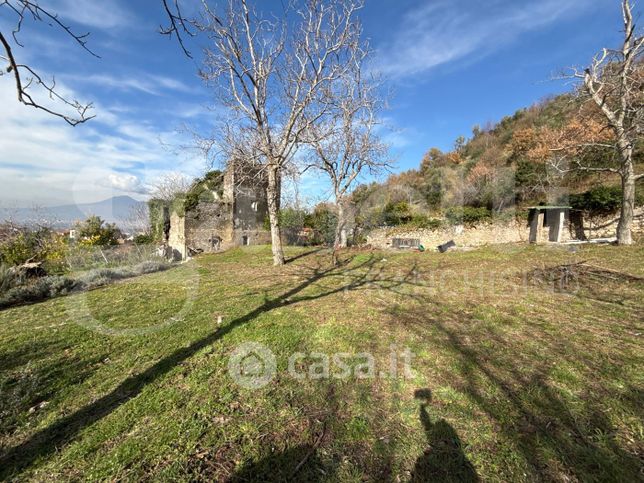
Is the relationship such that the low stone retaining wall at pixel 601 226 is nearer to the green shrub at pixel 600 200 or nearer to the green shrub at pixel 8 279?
the green shrub at pixel 600 200

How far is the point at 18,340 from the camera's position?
3748 millimetres

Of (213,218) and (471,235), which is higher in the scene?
(213,218)

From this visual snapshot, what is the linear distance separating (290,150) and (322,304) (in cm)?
604

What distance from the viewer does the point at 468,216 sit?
51.6 feet

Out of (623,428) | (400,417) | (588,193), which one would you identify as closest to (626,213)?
(588,193)

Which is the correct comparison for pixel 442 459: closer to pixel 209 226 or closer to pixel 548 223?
pixel 209 226

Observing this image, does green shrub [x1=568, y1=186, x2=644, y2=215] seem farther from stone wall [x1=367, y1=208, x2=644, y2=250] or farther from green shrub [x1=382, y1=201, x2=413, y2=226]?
green shrub [x1=382, y1=201, x2=413, y2=226]

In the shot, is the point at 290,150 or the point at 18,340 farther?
the point at 290,150

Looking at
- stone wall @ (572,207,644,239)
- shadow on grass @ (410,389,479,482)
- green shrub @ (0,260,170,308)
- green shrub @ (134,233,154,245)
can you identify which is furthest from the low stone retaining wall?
green shrub @ (134,233,154,245)

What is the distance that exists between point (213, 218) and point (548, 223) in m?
18.8

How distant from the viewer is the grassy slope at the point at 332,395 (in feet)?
6.04

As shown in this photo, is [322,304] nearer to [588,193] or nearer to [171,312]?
[171,312]

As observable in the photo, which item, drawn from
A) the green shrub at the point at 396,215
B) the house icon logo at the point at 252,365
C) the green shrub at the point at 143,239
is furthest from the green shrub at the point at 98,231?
the green shrub at the point at 396,215

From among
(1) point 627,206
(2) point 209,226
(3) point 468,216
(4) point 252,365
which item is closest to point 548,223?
(3) point 468,216
